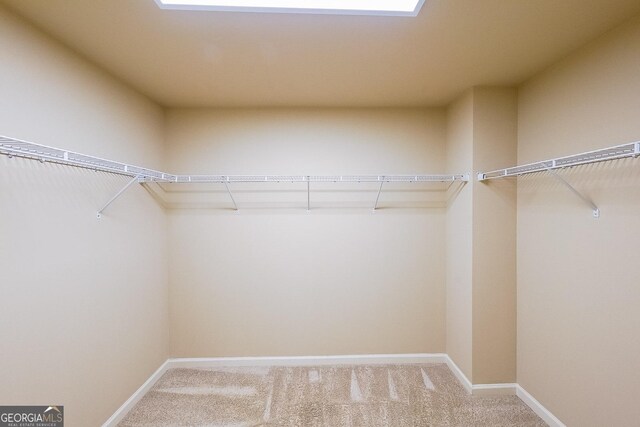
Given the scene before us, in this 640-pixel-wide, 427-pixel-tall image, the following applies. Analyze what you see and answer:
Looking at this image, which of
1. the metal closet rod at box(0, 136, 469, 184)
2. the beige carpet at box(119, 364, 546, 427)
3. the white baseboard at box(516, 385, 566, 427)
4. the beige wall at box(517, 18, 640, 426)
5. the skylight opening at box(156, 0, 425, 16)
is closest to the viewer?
the metal closet rod at box(0, 136, 469, 184)

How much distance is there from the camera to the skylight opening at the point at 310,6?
134 cm

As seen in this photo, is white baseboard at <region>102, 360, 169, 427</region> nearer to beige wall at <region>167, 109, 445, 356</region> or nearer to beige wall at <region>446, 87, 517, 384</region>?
beige wall at <region>167, 109, 445, 356</region>

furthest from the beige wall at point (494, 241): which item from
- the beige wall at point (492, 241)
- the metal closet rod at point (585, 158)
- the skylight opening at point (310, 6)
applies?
the skylight opening at point (310, 6)

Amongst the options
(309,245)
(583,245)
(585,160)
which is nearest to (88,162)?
(309,245)

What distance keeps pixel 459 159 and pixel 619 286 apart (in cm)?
137

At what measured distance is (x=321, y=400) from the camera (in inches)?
88.4

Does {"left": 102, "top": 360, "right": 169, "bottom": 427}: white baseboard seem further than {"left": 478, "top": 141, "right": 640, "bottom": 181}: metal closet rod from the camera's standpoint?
Yes

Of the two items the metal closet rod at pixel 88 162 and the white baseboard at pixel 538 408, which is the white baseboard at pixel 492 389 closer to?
the white baseboard at pixel 538 408

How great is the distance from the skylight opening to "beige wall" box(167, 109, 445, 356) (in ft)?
4.41

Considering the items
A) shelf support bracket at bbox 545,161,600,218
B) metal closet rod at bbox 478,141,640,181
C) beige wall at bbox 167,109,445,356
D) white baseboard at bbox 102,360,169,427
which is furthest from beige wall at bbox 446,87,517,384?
white baseboard at bbox 102,360,169,427

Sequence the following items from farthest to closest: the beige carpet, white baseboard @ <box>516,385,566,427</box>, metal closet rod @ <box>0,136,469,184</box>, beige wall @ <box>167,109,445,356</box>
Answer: beige wall @ <box>167,109,445,356</box> → the beige carpet → white baseboard @ <box>516,385,566,427</box> → metal closet rod @ <box>0,136,469,184</box>

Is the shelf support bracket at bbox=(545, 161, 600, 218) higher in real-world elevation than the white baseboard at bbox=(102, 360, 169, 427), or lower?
higher

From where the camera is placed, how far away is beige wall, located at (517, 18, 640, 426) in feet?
4.87

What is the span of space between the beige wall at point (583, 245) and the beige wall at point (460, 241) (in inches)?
14.7
